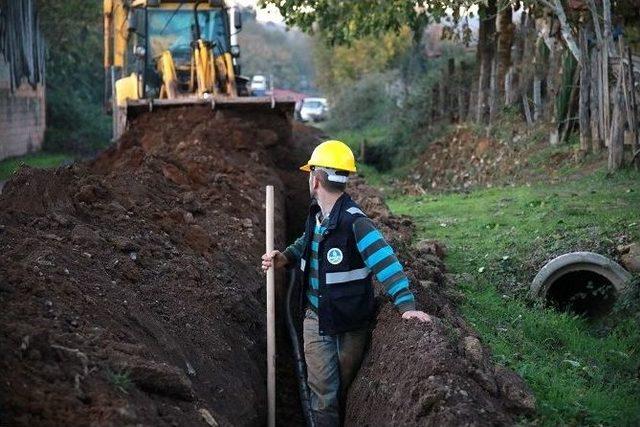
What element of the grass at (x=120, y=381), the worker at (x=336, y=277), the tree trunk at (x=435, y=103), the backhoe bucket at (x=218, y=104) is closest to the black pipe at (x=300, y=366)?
the worker at (x=336, y=277)

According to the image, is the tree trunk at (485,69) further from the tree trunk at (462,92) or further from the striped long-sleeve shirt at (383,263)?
the striped long-sleeve shirt at (383,263)

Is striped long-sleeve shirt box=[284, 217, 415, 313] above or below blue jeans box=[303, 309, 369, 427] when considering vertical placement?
above

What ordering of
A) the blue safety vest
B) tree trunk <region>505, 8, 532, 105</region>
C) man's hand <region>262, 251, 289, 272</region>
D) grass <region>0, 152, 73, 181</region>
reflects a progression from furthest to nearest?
grass <region>0, 152, 73, 181</region>
tree trunk <region>505, 8, 532, 105</region>
man's hand <region>262, 251, 289, 272</region>
the blue safety vest

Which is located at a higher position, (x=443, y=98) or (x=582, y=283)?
(x=443, y=98)

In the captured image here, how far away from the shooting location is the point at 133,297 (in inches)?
269

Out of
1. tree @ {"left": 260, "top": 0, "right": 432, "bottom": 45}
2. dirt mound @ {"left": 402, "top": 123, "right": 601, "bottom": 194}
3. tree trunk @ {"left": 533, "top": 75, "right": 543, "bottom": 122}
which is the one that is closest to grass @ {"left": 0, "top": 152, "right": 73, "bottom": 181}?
tree @ {"left": 260, "top": 0, "right": 432, "bottom": 45}

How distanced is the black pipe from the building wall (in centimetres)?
1611

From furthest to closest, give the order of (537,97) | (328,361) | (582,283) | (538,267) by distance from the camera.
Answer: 1. (537,97)
2. (582,283)
3. (538,267)
4. (328,361)

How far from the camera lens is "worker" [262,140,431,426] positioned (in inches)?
257

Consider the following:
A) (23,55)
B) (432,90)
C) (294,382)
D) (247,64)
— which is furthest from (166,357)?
(247,64)

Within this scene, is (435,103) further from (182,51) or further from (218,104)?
(218,104)

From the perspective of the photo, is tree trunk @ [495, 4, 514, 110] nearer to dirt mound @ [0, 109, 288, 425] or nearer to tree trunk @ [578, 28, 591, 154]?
tree trunk @ [578, 28, 591, 154]

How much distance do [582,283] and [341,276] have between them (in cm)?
487

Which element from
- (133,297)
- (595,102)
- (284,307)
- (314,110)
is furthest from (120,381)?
(314,110)
